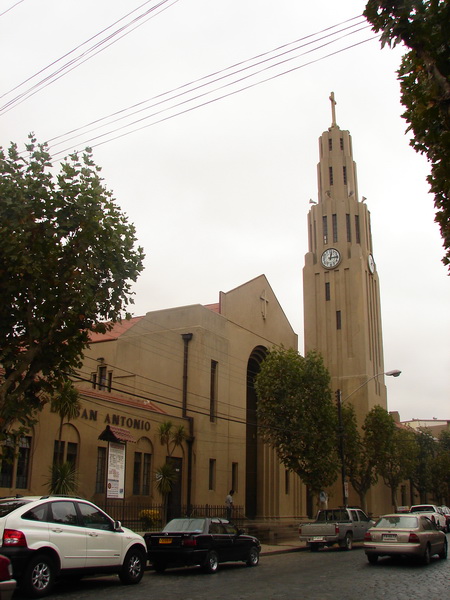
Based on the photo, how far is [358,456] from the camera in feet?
134

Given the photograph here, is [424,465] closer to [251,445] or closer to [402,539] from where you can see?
[251,445]

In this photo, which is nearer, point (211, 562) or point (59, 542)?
point (59, 542)

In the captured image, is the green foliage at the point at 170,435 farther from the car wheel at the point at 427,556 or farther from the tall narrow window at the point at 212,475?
the car wheel at the point at 427,556

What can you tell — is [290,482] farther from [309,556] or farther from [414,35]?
[414,35]

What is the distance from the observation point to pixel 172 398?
32.3 m

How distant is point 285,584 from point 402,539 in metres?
5.03

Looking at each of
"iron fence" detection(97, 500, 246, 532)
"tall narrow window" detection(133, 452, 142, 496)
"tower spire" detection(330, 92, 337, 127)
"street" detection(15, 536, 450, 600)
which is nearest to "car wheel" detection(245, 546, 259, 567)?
"street" detection(15, 536, 450, 600)

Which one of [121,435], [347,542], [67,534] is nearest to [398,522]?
[347,542]

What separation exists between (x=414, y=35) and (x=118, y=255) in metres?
9.63

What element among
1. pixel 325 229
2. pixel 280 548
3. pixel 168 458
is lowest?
pixel 280 548

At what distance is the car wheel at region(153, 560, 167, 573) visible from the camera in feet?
52.1

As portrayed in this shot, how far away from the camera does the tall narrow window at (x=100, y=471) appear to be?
2530 cm

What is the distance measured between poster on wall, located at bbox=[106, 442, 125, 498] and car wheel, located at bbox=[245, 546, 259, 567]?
16.2 feet

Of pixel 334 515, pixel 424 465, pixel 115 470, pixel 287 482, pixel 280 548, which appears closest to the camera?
pixel 115 470
